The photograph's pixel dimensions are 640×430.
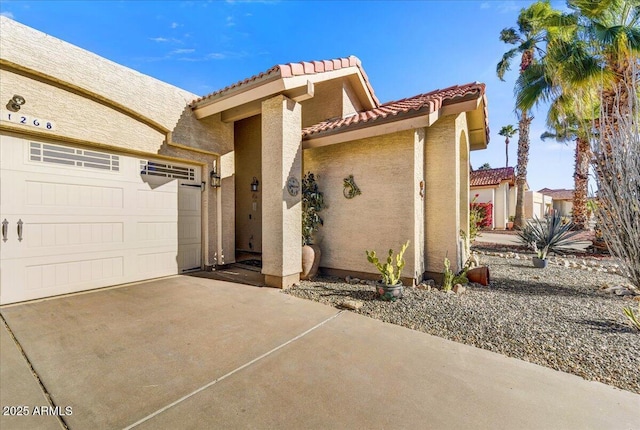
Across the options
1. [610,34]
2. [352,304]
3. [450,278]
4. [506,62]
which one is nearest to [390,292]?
[352,304]

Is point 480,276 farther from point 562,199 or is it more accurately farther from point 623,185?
point 562,199

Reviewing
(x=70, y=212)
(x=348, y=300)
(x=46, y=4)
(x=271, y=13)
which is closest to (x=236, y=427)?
(x=348, y=300)

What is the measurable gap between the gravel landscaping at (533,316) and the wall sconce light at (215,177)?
13.0 feet

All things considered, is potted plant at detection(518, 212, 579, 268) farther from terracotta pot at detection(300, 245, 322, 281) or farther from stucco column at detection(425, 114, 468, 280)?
terracotta pot at detection(300, 245, 322, 281)

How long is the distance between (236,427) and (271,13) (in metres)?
9.06

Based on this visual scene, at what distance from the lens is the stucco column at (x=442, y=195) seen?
6352 mm

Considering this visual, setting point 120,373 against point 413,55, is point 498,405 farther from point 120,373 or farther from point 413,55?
point 413,55

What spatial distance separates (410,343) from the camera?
356 cm

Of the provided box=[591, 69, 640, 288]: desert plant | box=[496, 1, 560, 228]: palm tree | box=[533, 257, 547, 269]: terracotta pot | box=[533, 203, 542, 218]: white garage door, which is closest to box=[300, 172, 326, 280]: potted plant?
box=[591, 69, 640, 288]: desert plant

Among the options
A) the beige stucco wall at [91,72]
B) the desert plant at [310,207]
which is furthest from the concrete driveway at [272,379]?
the beige stucco wall at [91,72]

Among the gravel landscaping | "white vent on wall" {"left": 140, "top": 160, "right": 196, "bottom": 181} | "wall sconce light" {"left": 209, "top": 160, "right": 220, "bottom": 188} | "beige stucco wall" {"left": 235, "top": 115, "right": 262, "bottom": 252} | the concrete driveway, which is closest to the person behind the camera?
the concrete driveway

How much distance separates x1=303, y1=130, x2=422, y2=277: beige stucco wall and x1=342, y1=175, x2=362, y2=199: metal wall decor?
0.28ft

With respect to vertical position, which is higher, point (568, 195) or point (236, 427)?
point (568, 195)

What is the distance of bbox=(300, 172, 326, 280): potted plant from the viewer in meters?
6.95
